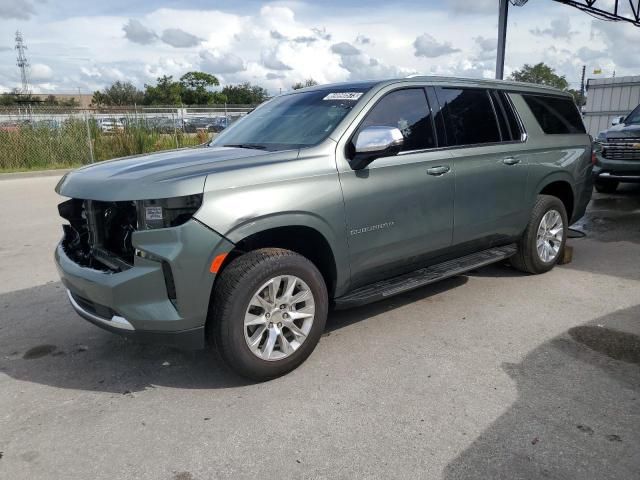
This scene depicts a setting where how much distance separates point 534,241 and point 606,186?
23.4 ft

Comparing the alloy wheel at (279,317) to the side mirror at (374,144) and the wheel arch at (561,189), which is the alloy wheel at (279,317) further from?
the wheel arch at (561,189)

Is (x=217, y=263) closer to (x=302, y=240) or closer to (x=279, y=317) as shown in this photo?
(x=279, y=317)

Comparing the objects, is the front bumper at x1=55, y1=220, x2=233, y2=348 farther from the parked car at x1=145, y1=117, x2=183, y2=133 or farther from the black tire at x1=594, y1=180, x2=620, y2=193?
→ the parked car at x1=145, y1=117, x2=183, y2=133

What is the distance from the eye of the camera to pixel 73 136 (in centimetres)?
1698

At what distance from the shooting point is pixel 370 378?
353 centimetres

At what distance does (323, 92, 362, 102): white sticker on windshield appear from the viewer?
403 cm

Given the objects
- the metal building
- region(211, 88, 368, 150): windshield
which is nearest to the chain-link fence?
region(211, 88, 368, 150): windshield

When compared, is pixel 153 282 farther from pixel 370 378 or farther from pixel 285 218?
pixel 370 378

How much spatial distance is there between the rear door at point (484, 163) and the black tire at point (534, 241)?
15 cm

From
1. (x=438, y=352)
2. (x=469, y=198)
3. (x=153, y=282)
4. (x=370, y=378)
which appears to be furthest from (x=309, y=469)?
(x=469, y=198)

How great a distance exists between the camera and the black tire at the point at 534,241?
17.4 feet

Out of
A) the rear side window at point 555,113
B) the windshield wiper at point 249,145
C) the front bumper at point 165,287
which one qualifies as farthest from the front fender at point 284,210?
the rear side window at point 555,113

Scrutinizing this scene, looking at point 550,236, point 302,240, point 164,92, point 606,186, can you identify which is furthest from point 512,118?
point 164,92

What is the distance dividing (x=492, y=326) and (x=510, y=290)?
98 centimetres
